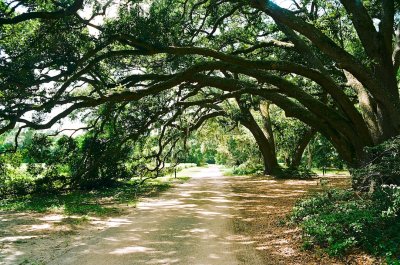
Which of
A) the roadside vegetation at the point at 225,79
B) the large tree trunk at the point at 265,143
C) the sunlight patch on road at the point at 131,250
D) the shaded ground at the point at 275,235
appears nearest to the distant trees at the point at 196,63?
the roadside vegetation at the point at 225,79

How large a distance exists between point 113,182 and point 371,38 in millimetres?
16921

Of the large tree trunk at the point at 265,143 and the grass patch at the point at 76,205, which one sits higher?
the large tree trunk at the point at 265,143

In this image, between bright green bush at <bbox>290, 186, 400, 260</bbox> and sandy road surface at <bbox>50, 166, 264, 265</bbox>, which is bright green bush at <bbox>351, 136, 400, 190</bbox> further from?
sandy road surface at <bbox>50, 166, 264, 265</bbox>

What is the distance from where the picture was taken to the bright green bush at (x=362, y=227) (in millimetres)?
5988

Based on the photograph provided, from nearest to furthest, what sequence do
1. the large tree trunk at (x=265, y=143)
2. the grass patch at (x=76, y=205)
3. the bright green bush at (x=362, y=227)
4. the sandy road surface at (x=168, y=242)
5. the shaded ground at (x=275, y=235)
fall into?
the bright green bush at (x=362, y=227), the shaded ground at (x=275, y=235), the sandy road surface at (x=168, y=242), the grass patch at (x=76, y=205), the large tree trunk at (x=265, y=143)

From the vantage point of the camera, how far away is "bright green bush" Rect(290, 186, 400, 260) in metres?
5.99

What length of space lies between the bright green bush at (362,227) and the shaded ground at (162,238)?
0.95 ft

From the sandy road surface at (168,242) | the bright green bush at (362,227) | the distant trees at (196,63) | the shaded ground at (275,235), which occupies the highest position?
the distant trees at (196,63)

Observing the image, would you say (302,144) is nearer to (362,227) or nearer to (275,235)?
Answer: (275,235)

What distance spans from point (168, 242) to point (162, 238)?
1.35 feet

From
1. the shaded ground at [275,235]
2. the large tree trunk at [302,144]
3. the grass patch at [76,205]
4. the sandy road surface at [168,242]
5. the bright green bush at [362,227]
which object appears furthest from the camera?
the large tree trunk at [302,144]

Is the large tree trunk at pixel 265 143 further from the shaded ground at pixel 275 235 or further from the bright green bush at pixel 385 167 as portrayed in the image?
the bright green bush at pixel 385 167

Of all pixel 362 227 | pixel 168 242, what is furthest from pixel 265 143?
pixel 362 227

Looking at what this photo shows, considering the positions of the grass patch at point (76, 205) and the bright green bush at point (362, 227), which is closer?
the bright green bush at point (362, 227)
